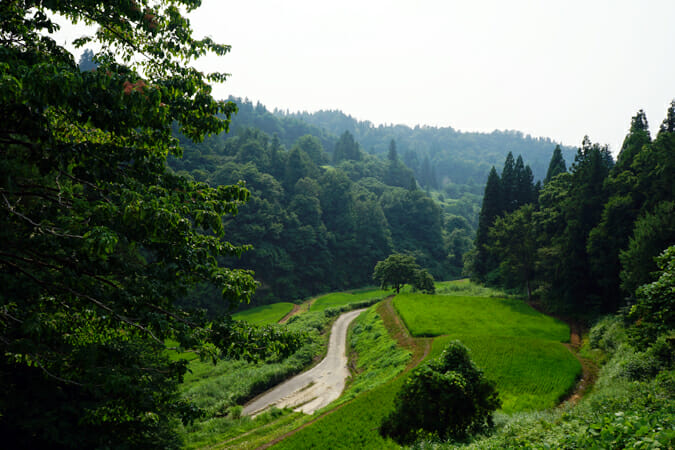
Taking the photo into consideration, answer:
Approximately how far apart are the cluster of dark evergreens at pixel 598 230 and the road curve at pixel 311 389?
78.1 feet

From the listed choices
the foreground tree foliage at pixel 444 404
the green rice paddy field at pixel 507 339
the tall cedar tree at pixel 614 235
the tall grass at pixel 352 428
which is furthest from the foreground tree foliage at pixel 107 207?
the tall cedar tree at pixel 614 235

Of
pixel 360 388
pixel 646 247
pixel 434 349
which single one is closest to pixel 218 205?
pixel 360 388

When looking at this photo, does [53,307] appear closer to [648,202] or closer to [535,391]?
[535,391]

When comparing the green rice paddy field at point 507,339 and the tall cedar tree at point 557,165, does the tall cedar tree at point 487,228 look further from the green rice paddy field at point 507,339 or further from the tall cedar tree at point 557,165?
the green rice paddy field at point 507,339

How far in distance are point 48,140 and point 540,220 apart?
172ft

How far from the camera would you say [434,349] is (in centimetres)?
2802

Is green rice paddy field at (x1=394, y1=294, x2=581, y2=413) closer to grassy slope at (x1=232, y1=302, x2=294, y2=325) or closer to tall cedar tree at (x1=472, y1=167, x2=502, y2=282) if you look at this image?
tall cedar tree at (x1=472, y1=167, x2=502, y2=282)

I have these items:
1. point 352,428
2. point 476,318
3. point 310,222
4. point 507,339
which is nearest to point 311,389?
point 352,428

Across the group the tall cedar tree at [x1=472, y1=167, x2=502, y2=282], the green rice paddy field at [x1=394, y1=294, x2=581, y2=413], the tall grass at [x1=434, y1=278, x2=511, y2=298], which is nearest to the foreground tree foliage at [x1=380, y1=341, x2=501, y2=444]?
the green rice paddy field at [x1=394, y1=294, x2=581, y2=413]

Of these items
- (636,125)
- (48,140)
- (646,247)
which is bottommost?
(646,247)

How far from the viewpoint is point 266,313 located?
58219 mm

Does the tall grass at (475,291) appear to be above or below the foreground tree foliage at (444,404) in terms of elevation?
below

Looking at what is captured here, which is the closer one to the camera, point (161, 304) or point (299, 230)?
point (161, 304)

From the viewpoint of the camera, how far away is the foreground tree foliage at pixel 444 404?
44.9ft
